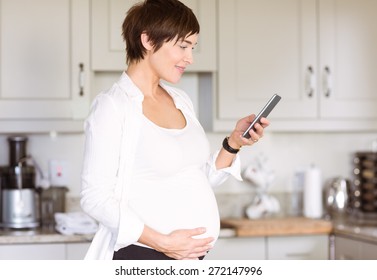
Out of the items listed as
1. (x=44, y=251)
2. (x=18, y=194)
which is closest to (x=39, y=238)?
(x=44, y=251)

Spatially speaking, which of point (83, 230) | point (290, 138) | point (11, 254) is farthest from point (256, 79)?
point (11, 254)

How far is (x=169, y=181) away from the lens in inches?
59.6

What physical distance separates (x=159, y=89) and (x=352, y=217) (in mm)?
1543

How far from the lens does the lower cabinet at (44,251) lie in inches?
95.0

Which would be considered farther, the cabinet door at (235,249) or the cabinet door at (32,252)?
the cabinet door at (235,249)

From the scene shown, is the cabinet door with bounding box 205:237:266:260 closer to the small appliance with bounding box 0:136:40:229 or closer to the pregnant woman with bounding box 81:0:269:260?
the small appliance with bounding box 0:136:40:229

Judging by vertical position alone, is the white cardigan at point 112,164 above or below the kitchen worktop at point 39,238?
above

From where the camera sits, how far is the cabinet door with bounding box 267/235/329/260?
2619 mm

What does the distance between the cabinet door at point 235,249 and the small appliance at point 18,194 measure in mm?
646

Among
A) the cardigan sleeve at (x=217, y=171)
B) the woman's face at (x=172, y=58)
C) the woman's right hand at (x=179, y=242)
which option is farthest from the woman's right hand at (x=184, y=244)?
the woman's face at (x=172, y=58)

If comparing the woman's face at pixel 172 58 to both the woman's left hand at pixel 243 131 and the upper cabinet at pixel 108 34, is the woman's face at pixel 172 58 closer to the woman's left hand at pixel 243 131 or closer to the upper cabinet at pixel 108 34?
the woman's left hand at pixel 243 131

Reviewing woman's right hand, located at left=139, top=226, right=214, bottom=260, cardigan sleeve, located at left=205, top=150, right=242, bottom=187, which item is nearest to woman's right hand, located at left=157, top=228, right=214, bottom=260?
woman's right hand, located at left=139, top=226, right=214, bottom=260

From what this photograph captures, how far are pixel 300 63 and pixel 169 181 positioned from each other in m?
1.44
